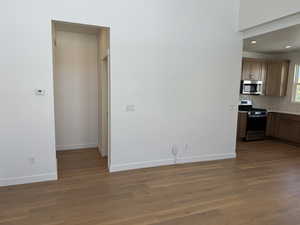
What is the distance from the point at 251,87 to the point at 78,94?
4848mm

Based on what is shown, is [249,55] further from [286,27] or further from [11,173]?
[11,173]

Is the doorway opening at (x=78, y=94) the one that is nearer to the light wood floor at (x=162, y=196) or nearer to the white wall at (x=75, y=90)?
the white wall at (x=75, y=90)

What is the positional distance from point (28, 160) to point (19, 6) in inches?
85.7

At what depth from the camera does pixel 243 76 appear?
598 cm

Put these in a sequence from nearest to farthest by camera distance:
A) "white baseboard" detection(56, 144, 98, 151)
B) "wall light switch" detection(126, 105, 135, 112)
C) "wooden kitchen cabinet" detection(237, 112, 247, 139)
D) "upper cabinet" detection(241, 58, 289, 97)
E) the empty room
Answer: the empty room, "wall light switch" detection(126, 105, 135, 112), "white baseboard" detection(56, 144, 98, 151), "wooden kitchen cabinet" detection(237, 112, 247, 139), "upper cabinet" detection(241, 58, 289, 97)

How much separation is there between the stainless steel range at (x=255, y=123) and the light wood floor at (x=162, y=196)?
192cm

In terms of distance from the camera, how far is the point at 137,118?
12.0ft

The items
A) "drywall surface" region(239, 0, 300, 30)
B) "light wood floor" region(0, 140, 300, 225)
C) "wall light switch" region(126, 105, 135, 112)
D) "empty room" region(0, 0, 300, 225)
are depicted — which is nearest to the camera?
"light wood floor" region(0, 140, 300, 225)

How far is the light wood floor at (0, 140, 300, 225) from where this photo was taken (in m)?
2.35

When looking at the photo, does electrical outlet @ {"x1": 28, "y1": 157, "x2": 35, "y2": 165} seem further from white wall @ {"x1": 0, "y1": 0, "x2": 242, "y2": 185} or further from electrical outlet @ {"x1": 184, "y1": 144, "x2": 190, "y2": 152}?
electrical outlet @ {"x1": 184, "y1": 144, "x2": 190, "y2": 152}

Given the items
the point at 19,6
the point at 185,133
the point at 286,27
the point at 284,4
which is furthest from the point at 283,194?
the point at 19,6

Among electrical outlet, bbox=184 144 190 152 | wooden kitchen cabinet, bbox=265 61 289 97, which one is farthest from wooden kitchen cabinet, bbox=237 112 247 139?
electrical outlet, bbox=184 144 190 152

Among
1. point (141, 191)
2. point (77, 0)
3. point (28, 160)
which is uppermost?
point (77, 0)

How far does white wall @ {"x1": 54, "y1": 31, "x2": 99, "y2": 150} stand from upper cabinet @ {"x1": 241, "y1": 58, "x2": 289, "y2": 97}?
4227 mm
